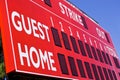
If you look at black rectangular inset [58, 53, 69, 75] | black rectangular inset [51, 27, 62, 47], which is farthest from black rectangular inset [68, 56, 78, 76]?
black rectangular inset [51, 27, 62, 47]

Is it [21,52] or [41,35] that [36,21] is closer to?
[41,35]

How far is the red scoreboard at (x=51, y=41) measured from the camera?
302 inches

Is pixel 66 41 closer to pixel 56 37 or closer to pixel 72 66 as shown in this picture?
pixel 56 37

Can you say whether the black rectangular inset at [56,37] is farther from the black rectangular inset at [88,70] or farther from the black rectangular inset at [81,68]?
the black rectangular inset at [88,70]

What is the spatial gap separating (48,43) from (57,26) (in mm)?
1358

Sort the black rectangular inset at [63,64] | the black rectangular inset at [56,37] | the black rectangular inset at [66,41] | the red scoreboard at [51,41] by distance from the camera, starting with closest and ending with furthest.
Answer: the red scoreboard at [51,41] < the black rectangular inset at [63,64] < the black rectangular inset at [56,37] < the black rectangular inset at [66,41]

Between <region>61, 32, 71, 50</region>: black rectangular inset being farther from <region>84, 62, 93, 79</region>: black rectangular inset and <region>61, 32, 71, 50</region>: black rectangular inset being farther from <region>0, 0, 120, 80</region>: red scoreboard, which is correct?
<region>84, 62, 93, 79</region>: black rectangular inset

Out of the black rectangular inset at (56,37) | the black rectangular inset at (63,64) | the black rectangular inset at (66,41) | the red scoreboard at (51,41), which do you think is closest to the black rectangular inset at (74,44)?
the red scoreboard at (51,41)

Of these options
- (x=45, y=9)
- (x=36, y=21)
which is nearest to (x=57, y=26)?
(x=45, y=9)

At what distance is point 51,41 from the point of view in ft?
30.9

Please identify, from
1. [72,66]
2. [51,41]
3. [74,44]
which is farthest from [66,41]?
[51,41]

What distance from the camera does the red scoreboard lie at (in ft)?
25.2

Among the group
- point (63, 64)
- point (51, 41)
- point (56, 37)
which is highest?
point (56, 37)

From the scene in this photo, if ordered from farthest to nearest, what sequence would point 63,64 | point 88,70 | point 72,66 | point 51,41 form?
point 88,70
point 72,66
point 63,64
point 51,41
